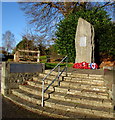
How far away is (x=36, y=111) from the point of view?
12.3 feet

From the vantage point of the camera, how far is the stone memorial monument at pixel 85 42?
8211 millimetres

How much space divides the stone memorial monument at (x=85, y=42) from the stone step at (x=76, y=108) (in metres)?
4.82

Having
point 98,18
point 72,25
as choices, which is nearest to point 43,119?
point 72,25

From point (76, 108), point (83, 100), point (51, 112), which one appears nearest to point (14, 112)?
point (51, 112)

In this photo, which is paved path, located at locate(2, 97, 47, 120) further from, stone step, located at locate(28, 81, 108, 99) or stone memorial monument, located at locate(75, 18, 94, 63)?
stone memorial monument, located at locate(75, 18, 94, 63)

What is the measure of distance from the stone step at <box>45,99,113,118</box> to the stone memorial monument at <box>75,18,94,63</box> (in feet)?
15.8

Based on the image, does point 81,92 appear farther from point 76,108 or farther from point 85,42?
point 85,42

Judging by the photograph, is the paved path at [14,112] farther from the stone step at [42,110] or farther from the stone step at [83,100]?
the stone step at [83,100]

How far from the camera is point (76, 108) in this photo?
364cm

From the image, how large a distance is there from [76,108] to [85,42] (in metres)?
5.48

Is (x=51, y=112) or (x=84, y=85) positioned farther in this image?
(x=84, y=85)

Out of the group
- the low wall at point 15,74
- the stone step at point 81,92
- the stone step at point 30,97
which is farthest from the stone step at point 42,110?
the low wall at point 15,74

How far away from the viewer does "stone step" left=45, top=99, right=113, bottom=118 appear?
3.39 metres

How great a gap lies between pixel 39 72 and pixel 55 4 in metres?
12.3
